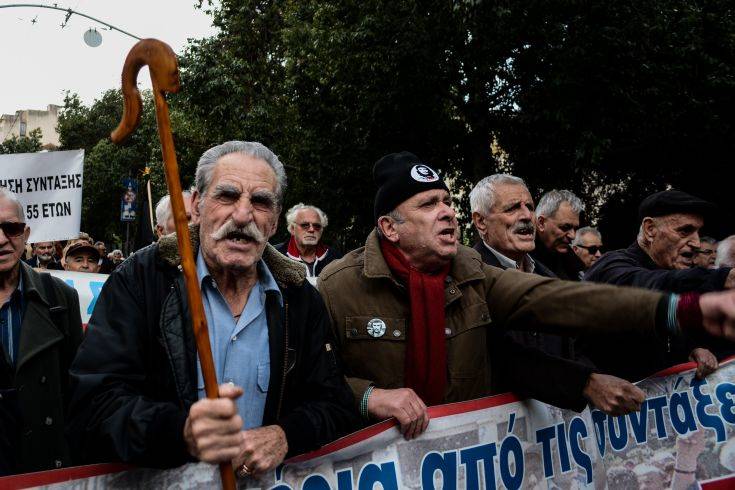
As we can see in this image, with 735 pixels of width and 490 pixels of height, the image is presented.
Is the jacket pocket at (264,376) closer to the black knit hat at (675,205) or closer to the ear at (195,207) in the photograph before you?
the ear at (195,207)

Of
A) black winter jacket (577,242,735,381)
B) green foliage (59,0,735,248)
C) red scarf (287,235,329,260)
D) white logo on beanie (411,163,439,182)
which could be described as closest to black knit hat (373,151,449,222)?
white logo on beanie (411,163,439,182)

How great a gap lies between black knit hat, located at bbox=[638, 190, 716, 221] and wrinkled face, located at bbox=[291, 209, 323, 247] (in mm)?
3656

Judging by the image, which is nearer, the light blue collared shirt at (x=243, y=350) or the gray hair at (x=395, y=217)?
the light blue collared shirt at (x=243, y=350)

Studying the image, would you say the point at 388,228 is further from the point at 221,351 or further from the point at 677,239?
the point at 677,239

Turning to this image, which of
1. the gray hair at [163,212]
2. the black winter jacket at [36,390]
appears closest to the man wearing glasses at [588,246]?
the gray hair at [163,212]

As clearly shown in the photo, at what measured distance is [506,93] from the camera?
1641cm

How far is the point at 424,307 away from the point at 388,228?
19.2 inches

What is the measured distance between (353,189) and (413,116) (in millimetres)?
2479

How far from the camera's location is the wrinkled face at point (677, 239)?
4.15 m

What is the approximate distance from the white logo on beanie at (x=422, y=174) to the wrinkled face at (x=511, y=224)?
1.02m

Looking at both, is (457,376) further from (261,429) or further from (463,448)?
(261,429)

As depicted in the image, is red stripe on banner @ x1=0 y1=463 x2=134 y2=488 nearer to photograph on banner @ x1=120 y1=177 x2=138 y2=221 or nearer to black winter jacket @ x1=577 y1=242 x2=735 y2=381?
black winter jacket @ x1=577 y1=242 x2=735 y2=381

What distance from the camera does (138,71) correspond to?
2049 millimetres

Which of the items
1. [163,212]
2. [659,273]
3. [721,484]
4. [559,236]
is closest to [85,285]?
[163,212]
